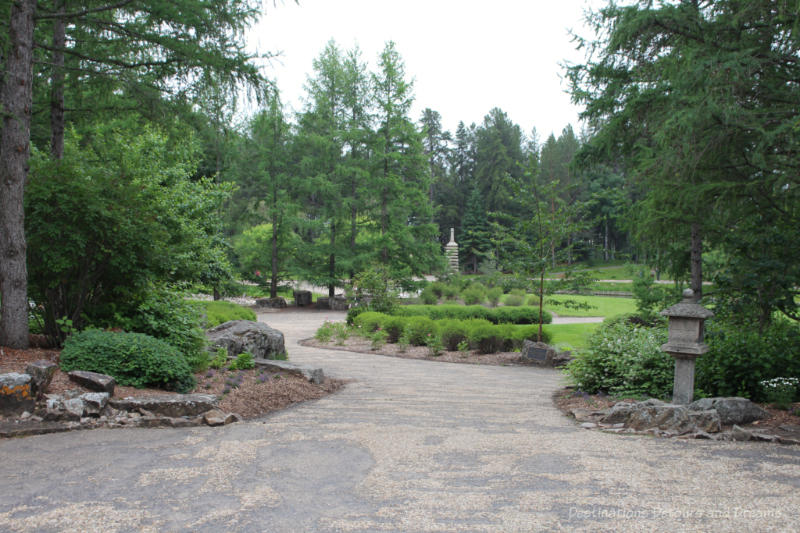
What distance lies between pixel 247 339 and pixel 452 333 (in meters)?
5.10

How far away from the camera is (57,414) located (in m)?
4.20

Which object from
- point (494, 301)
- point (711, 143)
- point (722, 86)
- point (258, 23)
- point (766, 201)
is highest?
point (258, 23)

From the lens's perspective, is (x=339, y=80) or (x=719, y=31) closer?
(x=719, y=31)

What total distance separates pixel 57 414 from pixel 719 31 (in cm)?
776

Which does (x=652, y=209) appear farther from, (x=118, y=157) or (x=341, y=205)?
(x=341, y=205)

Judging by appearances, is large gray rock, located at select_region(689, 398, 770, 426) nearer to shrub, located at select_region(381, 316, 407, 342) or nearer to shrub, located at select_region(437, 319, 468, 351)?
shrub, located at select_region(437, 319, 468, 351)

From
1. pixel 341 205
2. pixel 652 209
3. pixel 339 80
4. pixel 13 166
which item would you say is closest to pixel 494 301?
pixel 341 205

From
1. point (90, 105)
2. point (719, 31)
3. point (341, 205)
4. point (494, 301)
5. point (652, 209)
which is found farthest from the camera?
point (341, 205)

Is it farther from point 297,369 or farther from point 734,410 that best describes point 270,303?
point 734,410

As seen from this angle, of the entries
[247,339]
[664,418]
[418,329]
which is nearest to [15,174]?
[247,339]

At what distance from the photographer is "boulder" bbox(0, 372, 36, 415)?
416 cm

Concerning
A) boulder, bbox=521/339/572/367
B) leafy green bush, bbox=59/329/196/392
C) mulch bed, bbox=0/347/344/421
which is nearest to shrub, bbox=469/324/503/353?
boulder, bbox=521/339/572/367

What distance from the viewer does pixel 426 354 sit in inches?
465

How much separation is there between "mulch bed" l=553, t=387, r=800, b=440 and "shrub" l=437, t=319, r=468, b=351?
4.77 metres
